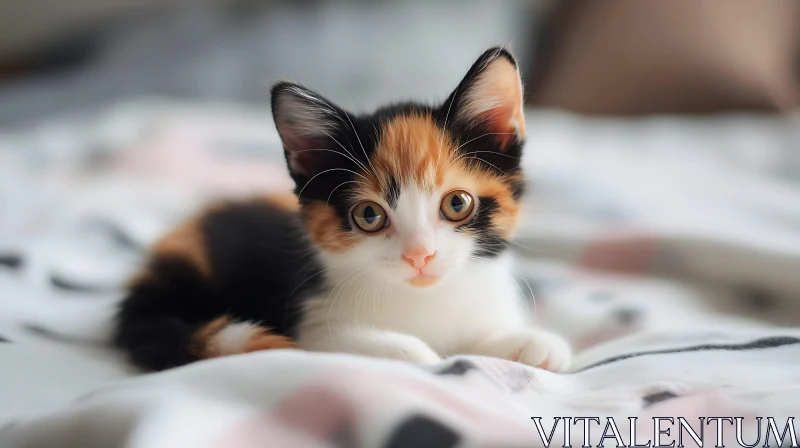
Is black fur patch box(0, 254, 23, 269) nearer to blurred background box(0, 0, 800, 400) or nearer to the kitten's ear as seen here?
blurred background box(0, 0, 800, 400)

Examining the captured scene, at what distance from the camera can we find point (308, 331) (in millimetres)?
881

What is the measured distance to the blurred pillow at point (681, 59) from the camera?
1.98 metres

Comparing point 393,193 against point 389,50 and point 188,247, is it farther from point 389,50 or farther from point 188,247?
point 389,50

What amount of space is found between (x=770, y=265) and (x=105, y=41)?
2324 mm

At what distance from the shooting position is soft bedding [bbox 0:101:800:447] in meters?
0.56

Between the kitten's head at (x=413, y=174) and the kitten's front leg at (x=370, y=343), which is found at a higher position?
the kitten's head at (x=413, y=174)

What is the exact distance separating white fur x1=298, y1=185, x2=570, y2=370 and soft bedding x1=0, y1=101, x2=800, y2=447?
9 cm

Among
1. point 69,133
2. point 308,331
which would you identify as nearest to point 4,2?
point 69,133

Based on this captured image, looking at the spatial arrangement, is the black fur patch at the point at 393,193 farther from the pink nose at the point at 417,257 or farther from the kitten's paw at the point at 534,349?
the kitten's paw at the point at 534,349

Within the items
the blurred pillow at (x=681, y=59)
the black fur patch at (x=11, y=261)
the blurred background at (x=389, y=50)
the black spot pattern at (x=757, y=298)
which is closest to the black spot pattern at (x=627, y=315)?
the black spot pattern at (x=757, y=298)

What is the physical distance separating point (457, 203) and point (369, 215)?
0.11 meters

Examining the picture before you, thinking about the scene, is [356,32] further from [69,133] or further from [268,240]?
[268,240]

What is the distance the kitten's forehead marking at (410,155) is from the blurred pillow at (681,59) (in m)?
1.43

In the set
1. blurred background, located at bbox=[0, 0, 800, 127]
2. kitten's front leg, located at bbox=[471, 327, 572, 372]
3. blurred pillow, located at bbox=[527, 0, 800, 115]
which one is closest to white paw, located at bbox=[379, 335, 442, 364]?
kitten's front leg, located at bbox=[471, 327, 572, 372]
